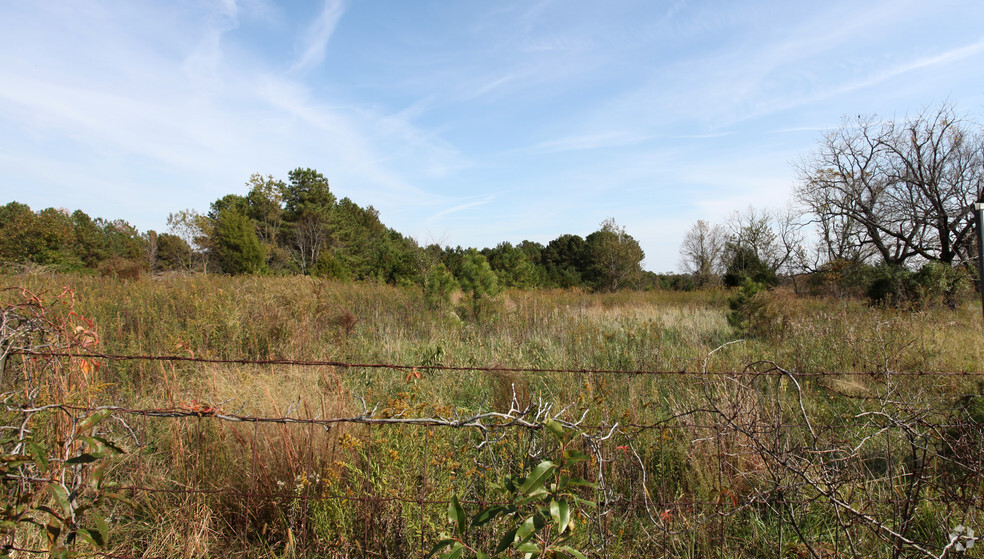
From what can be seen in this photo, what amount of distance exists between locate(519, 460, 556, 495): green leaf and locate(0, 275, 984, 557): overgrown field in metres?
0.07

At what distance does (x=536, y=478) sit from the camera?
1049mm

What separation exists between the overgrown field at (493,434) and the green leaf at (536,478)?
66mm

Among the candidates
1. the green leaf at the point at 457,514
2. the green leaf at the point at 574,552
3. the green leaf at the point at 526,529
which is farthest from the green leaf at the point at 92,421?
the green leaf at the point at 574,552

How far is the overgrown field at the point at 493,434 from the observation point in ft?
5.59

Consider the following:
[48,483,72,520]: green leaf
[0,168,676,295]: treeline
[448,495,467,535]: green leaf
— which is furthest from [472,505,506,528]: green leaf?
[0,168,676,295]: treeline

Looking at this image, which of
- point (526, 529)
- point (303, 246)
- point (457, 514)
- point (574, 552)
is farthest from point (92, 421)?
point (303, 246)

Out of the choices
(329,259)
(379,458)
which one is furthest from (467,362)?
(329,259)

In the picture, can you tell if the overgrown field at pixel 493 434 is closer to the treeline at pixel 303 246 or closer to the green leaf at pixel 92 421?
the green leaf at pixel 92 421

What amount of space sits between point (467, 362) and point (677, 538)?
322 centimetres

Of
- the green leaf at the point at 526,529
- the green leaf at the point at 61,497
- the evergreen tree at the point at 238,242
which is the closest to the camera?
the green leaf at the point at 526,529

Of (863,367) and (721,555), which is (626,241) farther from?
(721,555)

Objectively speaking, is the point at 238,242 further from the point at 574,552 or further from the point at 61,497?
the point at 574,552

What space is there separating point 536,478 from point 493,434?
5.06 feet

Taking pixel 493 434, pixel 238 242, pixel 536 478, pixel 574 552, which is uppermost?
pixel 238 242
